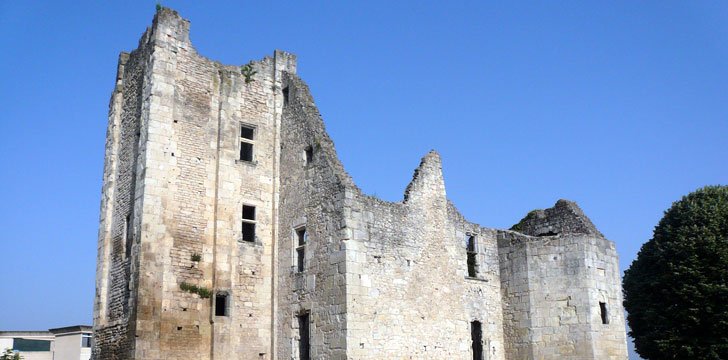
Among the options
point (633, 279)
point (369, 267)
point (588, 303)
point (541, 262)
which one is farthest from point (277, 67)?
point (633, 279)

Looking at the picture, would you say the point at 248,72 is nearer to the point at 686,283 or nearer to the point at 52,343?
the point at 686,283

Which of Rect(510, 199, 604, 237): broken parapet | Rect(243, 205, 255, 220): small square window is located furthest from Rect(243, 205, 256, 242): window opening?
Rect(510, 199, 604, 237): broken parapet

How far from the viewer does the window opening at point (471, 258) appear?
2175cm

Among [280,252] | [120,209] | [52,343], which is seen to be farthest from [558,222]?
[52,343]

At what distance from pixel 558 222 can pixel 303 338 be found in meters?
9.98

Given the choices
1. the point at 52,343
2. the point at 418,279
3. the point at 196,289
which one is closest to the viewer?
the point at 196,289

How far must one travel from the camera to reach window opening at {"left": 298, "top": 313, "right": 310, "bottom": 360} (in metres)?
18.0

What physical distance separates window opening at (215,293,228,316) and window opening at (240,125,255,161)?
13.3 feet

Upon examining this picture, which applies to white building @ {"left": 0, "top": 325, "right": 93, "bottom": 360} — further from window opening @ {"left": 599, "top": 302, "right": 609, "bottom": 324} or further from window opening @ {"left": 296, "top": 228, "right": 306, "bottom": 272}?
window opening @ {"left": 599, "top": 302, "right": 609, "bottom": 324}

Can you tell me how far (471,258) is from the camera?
21953mm

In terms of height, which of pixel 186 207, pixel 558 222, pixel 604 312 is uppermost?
pixel 558 222

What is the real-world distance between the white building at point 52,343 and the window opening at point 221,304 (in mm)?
18138

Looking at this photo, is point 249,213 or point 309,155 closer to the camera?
point 309,155

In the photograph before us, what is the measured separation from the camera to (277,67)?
69.2ft
